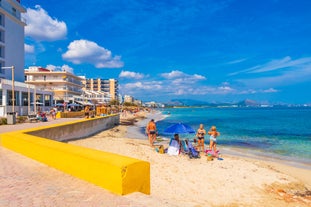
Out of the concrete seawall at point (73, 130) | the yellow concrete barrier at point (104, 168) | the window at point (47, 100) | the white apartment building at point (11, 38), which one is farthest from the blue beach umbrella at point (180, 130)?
the window at point (47, 100)

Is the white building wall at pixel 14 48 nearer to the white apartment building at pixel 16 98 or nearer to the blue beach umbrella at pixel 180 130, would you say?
the white apartment building at pixel 16 98

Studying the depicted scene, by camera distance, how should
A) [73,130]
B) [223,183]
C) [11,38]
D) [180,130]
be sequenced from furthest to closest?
[11,38] < [73,130] < [180,130] < [223,183]

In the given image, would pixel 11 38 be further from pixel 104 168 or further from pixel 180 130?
pixel 104 168

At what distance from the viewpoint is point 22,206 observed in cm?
370

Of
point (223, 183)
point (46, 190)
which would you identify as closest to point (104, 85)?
point (223, 183)

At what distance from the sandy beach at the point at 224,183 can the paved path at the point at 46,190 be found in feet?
6.91

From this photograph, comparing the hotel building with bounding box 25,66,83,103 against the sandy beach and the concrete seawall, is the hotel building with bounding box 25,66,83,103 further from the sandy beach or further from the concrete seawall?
the sandy beach

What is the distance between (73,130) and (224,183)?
11306mm

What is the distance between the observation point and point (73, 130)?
54.0 ft

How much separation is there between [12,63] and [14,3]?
942 centimetres

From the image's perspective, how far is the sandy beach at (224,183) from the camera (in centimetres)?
730

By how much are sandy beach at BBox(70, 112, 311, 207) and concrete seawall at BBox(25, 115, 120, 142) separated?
15.3ft

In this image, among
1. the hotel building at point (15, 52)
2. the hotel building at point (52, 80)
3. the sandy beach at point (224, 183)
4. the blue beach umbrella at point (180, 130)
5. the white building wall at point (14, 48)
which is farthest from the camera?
the hotel building at point (52, 80)

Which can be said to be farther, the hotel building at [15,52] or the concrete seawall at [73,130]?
the hotel building at [15,52]
